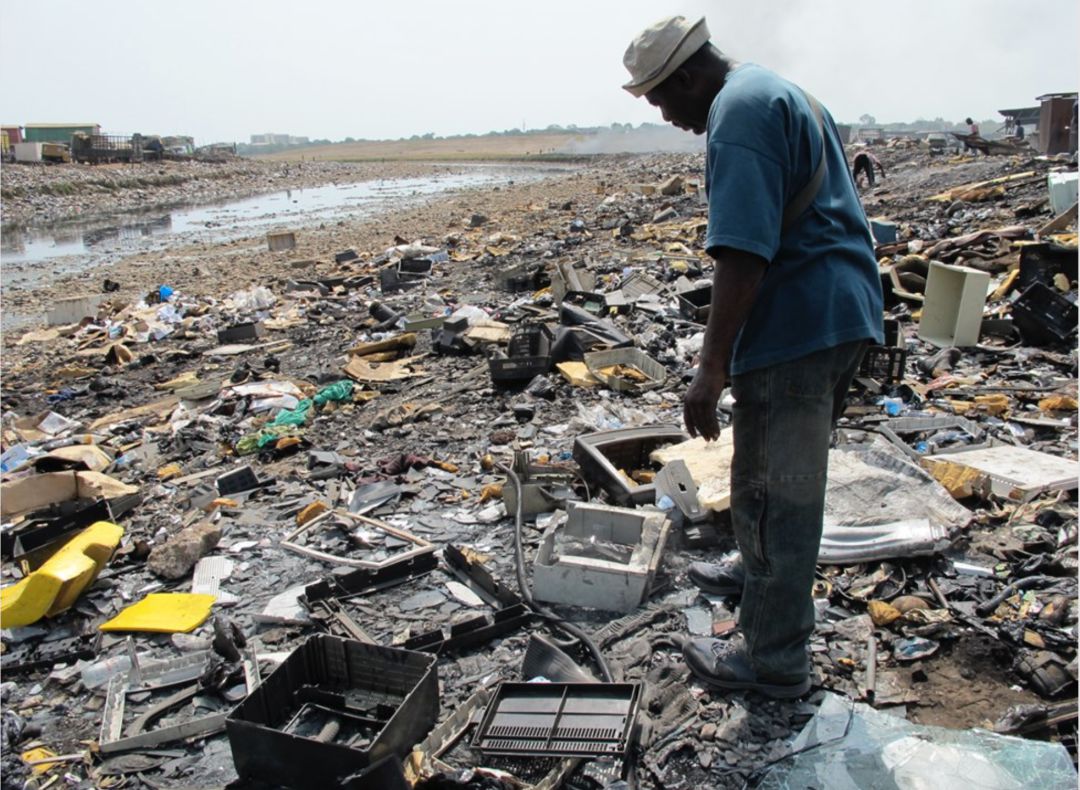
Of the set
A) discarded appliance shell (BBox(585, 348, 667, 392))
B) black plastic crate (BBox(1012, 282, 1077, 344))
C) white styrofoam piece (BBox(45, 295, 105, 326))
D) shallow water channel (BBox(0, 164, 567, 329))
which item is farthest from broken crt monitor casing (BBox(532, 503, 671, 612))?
shallow water channel (BBox(0, 164, 567, 329))

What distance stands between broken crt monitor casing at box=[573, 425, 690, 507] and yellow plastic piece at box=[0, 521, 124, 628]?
2368 mm

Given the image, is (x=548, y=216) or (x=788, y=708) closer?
(x=788, y=708)

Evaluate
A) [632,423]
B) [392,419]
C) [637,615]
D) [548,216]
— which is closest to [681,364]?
[632,423]

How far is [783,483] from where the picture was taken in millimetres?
2168

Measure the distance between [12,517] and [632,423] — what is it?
157 inches

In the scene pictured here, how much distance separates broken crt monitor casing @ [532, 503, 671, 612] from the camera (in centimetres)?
309

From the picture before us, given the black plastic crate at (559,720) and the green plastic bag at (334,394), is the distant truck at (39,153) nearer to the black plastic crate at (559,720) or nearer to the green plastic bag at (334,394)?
the green plastic bag at (334,394)

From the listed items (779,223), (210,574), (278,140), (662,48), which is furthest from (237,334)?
(278,140)

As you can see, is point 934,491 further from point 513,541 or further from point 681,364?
point 681,364

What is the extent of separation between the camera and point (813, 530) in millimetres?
2223

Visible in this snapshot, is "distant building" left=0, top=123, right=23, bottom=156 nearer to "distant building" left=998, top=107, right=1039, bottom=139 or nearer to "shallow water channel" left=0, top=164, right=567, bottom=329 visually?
"shallow water channel" left=0, top=164, right=567, bottom=329

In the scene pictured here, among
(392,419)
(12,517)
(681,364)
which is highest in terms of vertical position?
(681,364)

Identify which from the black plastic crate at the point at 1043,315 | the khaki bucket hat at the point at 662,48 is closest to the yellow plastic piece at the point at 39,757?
the khaki bucket hat at the point at 662,48

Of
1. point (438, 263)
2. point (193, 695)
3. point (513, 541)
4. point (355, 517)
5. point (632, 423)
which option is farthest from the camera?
point (438, 263)
